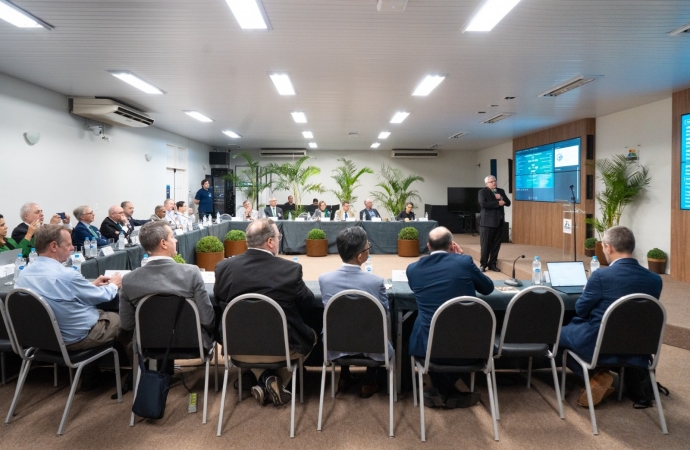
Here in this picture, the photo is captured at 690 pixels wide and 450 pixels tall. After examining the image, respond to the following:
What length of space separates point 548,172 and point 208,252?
7.72 meters

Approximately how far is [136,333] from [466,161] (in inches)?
601

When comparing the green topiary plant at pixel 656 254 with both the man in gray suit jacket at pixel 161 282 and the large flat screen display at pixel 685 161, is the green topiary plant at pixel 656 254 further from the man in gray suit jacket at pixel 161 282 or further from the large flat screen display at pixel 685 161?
the man in gray suit jacket at pixel 161 282

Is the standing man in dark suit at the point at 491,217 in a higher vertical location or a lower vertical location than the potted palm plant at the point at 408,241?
higher

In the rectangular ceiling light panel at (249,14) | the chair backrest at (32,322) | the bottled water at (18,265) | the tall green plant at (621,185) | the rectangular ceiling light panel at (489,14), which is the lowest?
the chair backrest at (32,322)

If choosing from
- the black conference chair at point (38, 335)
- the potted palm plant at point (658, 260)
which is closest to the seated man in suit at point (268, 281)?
the black conference chair at point (38, 335)

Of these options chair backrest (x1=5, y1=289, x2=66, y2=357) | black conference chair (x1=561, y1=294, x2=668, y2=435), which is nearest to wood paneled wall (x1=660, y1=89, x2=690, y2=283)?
black conference chair (x1=561, y1=294, x2=668, y2=435)

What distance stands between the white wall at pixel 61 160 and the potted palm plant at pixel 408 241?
5.62m

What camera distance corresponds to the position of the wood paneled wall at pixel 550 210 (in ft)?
30.0

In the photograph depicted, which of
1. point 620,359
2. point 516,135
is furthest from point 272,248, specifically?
point 516,135

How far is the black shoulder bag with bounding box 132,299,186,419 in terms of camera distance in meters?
2.55

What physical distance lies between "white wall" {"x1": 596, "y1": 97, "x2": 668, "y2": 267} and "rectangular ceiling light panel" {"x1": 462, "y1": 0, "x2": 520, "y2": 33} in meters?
4.68

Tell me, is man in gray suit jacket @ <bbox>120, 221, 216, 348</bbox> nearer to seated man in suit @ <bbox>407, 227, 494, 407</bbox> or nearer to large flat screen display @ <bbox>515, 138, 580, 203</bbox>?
seated man in suit @ <bbox>407, 227, 494, 407</bbox>

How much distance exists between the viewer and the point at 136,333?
105 inches

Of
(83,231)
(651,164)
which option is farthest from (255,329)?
(651,164)
